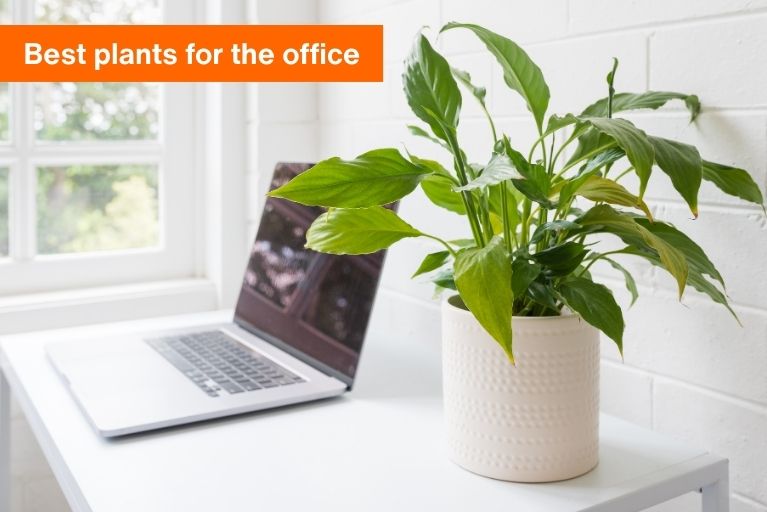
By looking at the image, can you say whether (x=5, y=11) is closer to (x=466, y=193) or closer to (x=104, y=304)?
(x=104, y=304)

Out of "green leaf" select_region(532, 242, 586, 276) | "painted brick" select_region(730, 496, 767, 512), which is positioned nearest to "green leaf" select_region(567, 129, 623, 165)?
"green leaf" select_region(532, 242, 586, 276)

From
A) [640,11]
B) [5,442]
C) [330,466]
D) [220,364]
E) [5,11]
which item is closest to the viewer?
[330,466]

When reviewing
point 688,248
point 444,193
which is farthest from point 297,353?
point 688,248

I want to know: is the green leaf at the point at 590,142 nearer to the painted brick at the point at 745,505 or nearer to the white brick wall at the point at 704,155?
the white brick wall at the point at 704,155

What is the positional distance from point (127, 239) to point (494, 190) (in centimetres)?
113

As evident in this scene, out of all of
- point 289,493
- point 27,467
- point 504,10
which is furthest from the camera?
point 27,467

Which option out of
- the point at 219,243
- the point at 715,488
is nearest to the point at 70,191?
the point at 219,243

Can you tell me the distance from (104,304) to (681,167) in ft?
4.06

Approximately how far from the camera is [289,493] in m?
0.76

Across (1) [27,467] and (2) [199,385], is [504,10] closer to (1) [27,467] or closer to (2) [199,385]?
(2) [199,385]

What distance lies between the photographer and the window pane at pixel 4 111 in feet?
5.06

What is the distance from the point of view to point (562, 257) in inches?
29.0

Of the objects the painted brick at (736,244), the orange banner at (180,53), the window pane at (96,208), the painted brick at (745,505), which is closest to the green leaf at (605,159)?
the painted brick at (736,244)

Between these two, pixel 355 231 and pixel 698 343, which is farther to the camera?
pixel 698 343
